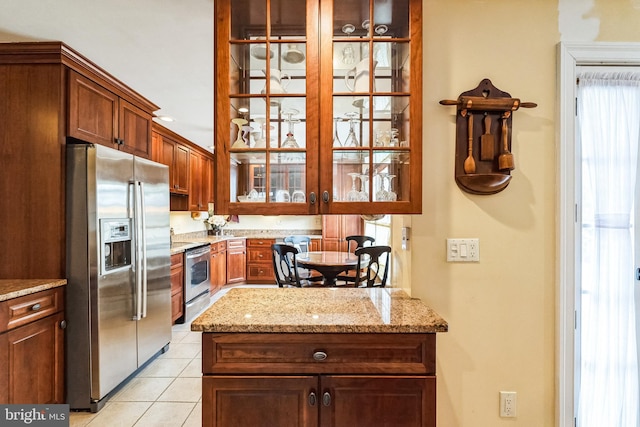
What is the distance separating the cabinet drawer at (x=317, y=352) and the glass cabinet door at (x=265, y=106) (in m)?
0.57

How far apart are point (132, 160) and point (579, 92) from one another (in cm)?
301

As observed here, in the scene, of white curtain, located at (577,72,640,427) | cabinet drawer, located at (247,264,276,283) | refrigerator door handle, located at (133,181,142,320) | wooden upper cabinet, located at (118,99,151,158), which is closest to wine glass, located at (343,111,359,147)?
white curtain, located at (577,72,640,427)

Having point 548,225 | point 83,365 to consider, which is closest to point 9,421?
point 83,365

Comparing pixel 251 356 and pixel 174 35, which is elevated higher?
pixel 174 35

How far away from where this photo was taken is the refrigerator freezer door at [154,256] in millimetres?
2595

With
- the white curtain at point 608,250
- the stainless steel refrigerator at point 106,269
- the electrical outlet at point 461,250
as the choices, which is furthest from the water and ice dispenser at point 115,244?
the white curtain at point 608,250

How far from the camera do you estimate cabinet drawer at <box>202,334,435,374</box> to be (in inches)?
49.7

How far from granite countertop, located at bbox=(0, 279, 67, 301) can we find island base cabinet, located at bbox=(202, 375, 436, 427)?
1386mm

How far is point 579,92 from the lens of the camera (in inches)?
64.6

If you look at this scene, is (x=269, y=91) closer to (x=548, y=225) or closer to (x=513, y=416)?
(x=548, y=225)

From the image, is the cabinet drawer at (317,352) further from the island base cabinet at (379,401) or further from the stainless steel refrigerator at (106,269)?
the stainless steel refrigerator at (106,269)

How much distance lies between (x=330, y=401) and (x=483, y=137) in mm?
1418

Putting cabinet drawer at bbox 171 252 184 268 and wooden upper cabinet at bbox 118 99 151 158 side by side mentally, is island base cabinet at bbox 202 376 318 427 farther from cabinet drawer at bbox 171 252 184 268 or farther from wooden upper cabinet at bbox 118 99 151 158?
cabinet drawer at bbox 171 252 184 268

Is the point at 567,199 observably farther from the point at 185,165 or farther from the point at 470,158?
the point at 185,165
